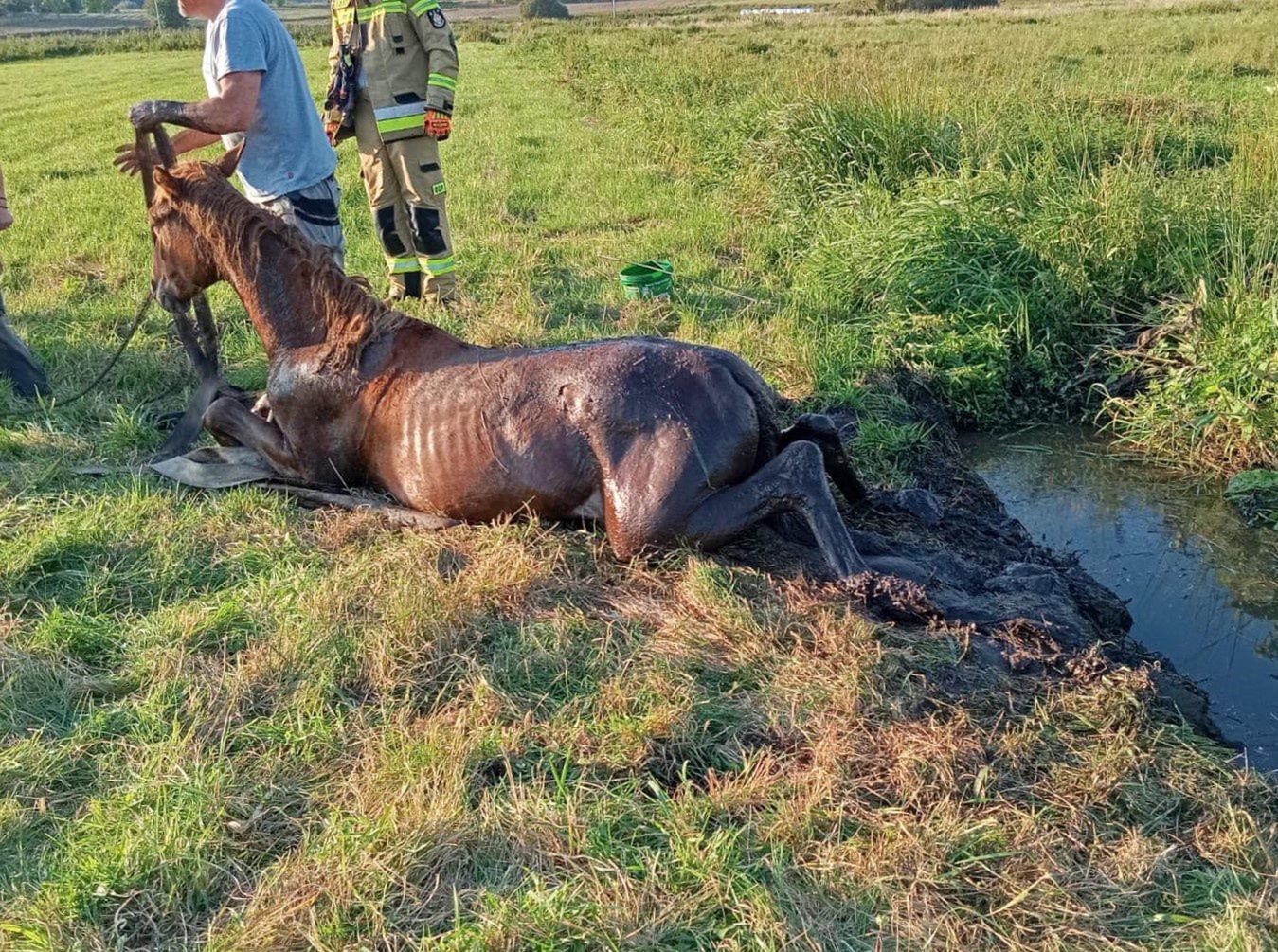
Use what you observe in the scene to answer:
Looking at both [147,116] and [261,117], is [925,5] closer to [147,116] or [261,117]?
[261,117]

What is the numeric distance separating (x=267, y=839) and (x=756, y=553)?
212 cm

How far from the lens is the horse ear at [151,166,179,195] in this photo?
4.50m

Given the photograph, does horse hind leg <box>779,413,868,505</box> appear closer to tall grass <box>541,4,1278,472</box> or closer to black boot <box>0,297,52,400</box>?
tall grass <box>541,4,1278,472</box>

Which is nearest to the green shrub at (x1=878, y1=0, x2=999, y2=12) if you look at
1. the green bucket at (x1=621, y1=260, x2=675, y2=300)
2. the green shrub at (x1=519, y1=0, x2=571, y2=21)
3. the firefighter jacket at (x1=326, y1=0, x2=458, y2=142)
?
the green shrub at (x1=519, y1=0, x2=571, y2=21)

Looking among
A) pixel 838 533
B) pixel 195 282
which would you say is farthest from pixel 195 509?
pixel 838 533

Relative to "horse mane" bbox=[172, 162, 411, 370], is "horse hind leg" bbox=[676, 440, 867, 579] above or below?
below

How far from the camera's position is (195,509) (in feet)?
14.4

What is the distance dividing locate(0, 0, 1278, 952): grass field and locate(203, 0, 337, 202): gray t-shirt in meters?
1.34

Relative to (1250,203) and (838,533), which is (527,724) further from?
(1250,203)

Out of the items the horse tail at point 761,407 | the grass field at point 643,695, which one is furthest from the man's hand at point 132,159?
the horse tail at point 761,407

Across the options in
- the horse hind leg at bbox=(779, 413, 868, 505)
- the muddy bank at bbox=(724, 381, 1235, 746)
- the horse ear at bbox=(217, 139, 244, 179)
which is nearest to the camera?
the muddy bank at bbox=(724, 381, 1235, 746)

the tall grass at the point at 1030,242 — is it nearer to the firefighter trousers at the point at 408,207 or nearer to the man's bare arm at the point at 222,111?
the firefighter trousers at the point at 408,207

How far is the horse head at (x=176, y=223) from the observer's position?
4.54 m

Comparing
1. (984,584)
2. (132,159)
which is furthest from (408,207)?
(984,584)
